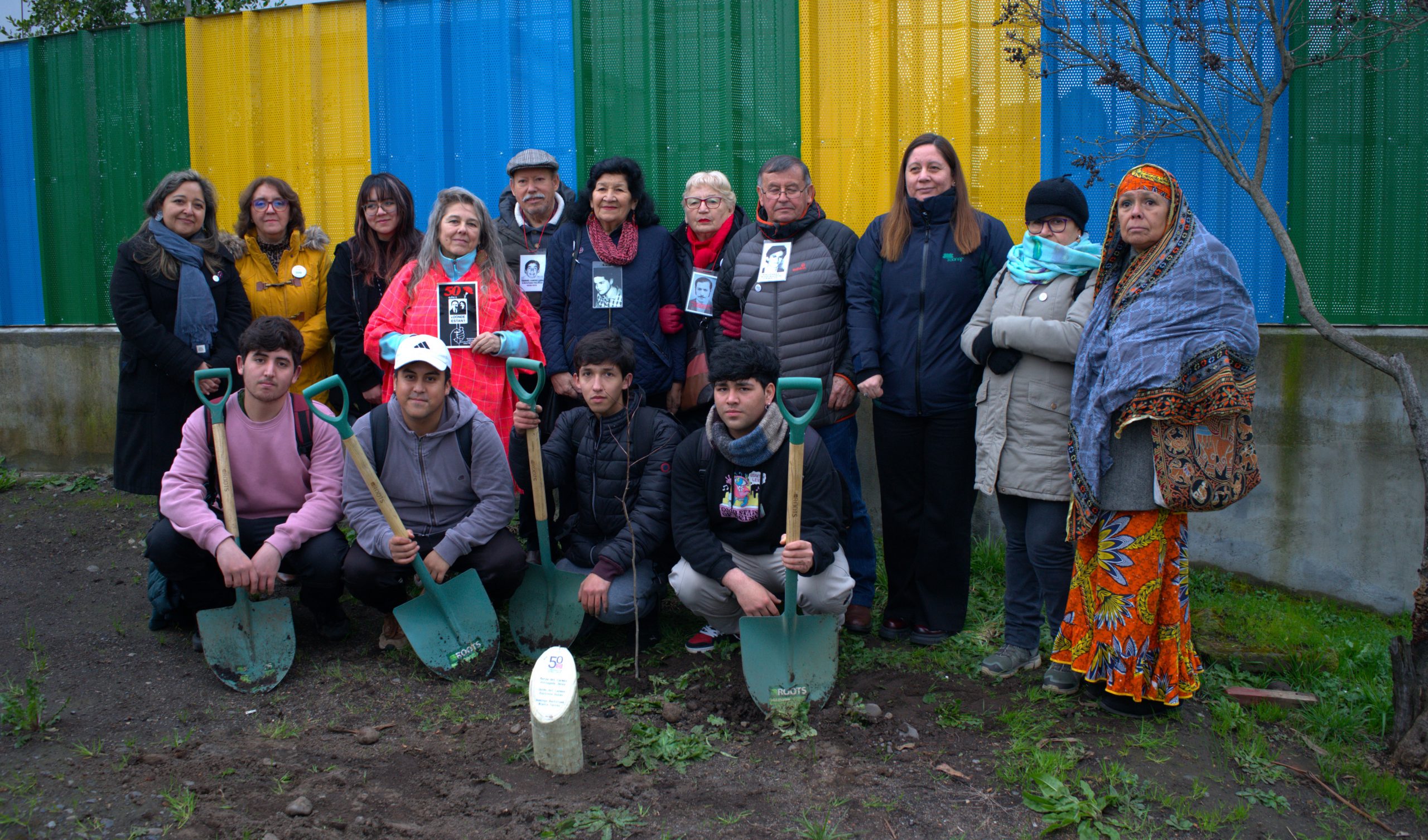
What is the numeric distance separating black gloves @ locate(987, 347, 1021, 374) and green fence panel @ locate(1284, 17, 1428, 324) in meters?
2.10

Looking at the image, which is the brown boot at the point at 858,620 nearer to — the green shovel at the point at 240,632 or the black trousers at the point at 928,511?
the black trousers at the point at 928,511

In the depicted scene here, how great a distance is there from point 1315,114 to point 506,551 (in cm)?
432

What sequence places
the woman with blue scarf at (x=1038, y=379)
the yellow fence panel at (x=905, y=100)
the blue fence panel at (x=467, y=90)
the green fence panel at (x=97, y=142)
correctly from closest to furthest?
the woman with blue scarf at (x=1038, y=379) → the yellow fence panel at (x=905, y=100) → the blue fence panel at (x=467, y=90) → the green fence panel at (x=97, y=142)

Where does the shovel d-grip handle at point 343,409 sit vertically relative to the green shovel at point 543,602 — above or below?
above

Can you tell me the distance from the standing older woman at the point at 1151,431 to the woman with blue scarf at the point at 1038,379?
5.4 inches

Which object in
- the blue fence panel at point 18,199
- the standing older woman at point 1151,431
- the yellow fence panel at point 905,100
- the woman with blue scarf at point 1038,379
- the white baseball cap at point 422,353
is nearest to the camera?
the standing older woman at point 1151,431

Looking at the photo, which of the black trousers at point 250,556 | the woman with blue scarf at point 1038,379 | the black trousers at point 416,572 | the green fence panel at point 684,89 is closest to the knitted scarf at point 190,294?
the black trousers at point 250,556

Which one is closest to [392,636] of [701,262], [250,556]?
[250,556]

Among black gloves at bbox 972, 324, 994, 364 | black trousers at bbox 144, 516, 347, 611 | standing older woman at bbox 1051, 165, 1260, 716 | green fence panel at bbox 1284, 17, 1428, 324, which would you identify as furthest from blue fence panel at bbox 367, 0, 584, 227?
green fence panel at bbox 1284, 17, 1428, 324

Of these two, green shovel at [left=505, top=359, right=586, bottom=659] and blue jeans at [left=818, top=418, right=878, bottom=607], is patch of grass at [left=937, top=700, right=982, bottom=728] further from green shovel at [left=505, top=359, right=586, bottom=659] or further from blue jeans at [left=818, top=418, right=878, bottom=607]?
green shovel at [left=505, top=359, right=586, bottom=659]

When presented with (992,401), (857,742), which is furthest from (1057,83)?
(857,742)

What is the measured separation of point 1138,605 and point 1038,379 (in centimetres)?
86

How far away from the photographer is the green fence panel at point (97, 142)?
20.9 ft

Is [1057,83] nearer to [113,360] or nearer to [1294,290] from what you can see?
[1294,290]
